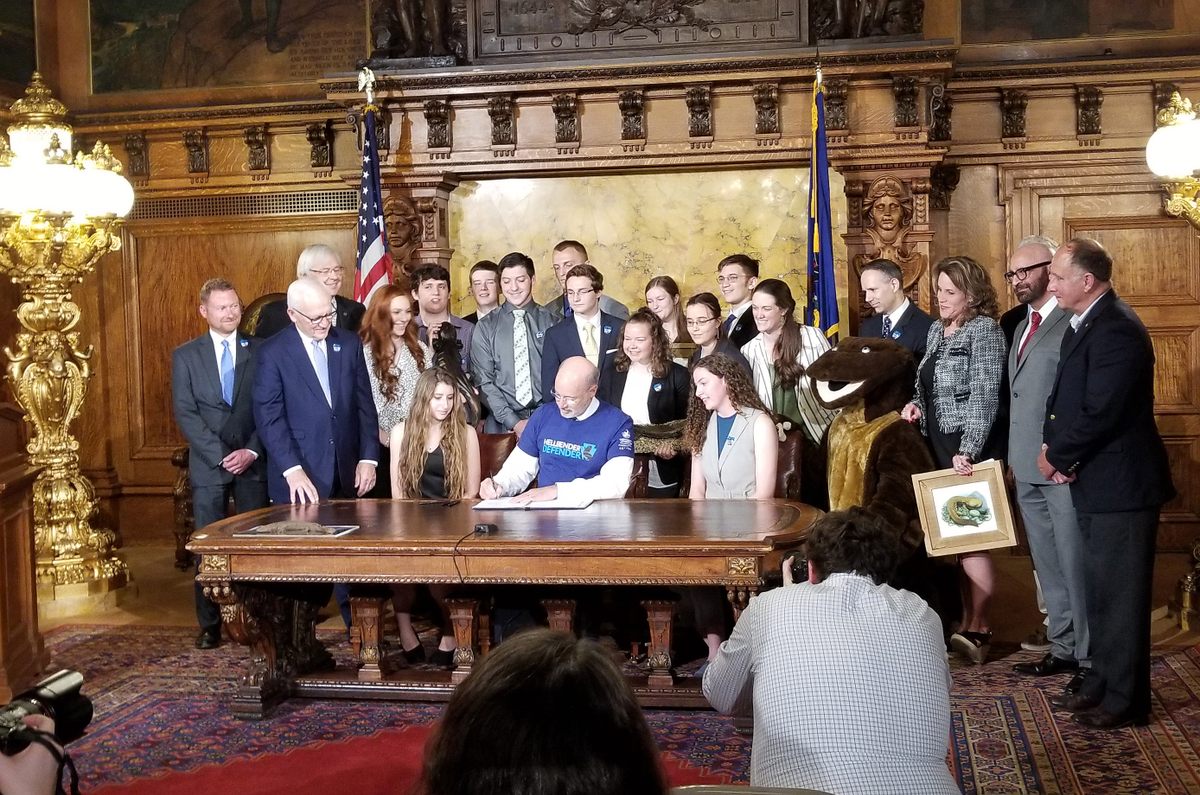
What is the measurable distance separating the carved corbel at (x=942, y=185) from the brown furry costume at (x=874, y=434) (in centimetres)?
280

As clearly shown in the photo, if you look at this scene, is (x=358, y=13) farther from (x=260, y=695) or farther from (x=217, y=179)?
Result: (x=260, y=695)

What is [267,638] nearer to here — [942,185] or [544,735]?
[544,735]

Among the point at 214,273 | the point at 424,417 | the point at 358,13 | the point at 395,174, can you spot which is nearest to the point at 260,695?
the point at 424,417

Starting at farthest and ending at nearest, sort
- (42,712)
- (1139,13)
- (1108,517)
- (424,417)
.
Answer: (1139,13) < (424,417) < (1108,517) < (42,712)

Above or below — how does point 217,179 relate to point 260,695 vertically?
above

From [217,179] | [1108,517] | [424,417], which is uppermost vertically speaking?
[217,179]

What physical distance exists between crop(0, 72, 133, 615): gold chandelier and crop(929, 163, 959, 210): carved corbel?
15.3ft

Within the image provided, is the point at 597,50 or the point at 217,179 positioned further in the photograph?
the point at 217,179

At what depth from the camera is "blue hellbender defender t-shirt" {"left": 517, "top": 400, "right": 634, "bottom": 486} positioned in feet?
17.7

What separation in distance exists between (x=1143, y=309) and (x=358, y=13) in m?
5.38

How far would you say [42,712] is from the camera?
192 centimetres

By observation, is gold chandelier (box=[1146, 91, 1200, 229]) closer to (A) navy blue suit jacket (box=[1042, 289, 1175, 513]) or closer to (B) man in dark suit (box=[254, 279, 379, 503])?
(A) navy blue suit jacket (box=[1042, 289, 1175, 513])

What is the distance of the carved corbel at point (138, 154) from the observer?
8727 mm

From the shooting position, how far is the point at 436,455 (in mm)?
5672
